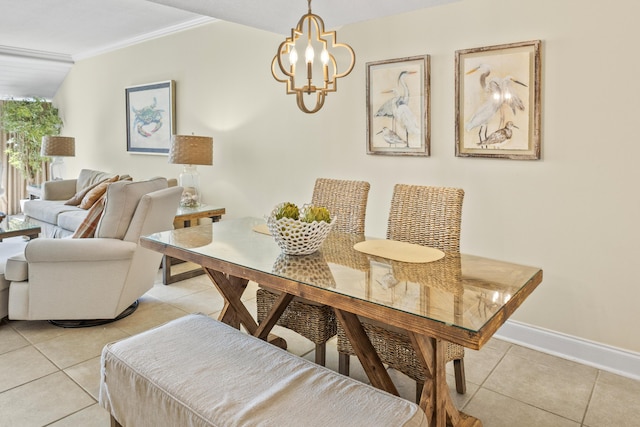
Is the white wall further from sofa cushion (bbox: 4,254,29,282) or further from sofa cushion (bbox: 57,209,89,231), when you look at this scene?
sofa cushion (bbox: 4,254,29,282)

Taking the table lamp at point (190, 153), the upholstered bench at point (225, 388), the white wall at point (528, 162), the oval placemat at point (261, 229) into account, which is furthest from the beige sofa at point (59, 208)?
the upholstered bench at point (225, 388)

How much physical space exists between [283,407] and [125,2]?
414 centimetres

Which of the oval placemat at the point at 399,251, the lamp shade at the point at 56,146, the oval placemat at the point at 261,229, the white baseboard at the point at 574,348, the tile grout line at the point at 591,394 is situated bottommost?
the tile grout line at the point at 591,394

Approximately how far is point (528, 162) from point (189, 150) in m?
3.00

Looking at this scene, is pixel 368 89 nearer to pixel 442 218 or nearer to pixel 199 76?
pixel 442 218

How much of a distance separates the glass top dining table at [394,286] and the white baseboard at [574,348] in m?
1.22

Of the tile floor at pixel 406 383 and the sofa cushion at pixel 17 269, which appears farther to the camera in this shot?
the sofa cushion at pixel 17 269

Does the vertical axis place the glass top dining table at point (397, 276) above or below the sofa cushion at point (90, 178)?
below

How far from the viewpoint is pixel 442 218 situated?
2289 millimetres

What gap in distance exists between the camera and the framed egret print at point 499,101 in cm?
271

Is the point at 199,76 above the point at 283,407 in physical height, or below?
above

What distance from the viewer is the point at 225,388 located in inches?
59.0

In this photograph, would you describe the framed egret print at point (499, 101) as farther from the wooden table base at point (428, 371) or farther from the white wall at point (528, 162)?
the wooden table base at point (428, 371)

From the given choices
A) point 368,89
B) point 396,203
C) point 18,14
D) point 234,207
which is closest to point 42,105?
point 18,14
